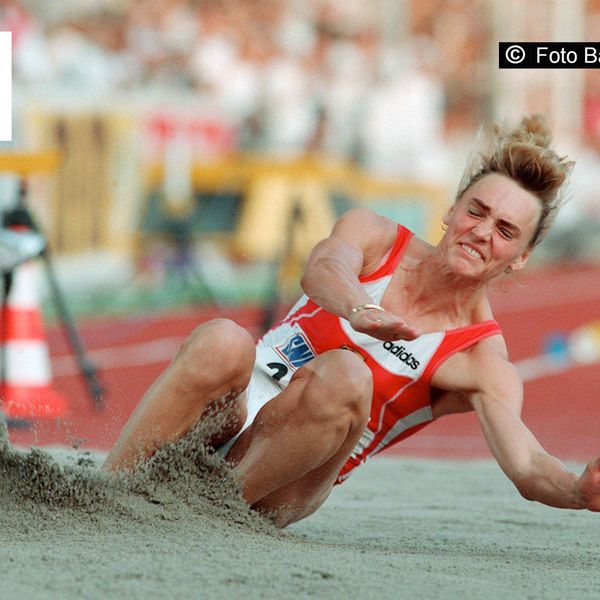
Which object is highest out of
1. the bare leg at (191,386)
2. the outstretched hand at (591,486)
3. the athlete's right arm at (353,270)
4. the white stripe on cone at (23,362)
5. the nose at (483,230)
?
the nose at (483,230)

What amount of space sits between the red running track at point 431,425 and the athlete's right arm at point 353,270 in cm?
45

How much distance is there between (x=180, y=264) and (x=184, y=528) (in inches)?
325

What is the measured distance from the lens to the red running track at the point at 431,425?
24.3ft

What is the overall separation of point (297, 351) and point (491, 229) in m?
0.74

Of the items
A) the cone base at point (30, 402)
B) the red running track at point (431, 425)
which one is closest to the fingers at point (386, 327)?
the red running track at point (431, 425)

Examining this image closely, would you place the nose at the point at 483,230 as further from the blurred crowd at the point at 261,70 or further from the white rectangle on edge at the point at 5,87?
the blurred crowd at the point at 261,70

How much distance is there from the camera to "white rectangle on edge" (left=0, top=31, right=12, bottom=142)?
8.85 metres

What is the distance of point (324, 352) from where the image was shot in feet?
13.1

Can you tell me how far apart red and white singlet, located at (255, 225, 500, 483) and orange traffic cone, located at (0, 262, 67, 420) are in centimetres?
326

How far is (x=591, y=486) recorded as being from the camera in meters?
3.52

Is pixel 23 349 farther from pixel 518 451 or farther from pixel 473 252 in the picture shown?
pixel 518 451

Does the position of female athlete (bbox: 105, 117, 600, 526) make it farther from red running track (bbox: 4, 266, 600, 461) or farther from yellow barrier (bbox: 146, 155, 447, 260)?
yellow barrier (bbox: 146, 155, 447, 260)

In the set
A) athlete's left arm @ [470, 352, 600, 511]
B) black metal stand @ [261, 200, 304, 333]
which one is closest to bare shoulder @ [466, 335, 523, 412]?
athlete's left arm @ [470, 352, 600, 511]

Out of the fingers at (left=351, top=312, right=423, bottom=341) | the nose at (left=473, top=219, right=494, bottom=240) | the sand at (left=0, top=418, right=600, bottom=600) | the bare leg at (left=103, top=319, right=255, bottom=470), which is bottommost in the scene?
the sand at (left=0, top=418, right=600, bottom=600)
